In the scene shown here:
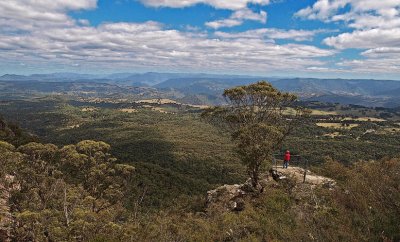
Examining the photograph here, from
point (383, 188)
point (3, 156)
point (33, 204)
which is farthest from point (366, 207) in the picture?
point (3, 156)

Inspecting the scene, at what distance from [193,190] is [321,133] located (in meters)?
118

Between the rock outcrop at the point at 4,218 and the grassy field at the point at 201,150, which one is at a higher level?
the rock outcrop at the point at 4,218

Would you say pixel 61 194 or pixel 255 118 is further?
pixel 255 118

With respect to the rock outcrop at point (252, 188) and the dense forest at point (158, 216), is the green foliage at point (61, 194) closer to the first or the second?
the dense forest at point (158, 216)

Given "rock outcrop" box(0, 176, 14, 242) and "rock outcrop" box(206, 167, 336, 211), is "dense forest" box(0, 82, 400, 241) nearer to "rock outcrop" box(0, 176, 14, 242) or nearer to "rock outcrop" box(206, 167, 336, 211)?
"rock outcrop" box(0, 176, 14, 242)

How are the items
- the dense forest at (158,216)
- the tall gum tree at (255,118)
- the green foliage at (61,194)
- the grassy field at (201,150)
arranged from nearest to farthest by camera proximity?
the dense forest at (158,216)
the green foliage at (61,194)
the tall gum tree at (255,118)
the grassy field at (201,150)

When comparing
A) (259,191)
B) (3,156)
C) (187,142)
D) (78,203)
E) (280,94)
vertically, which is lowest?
(187,142)

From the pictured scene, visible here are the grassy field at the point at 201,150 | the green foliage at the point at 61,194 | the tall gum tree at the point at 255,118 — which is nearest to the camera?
the green foliage at the point at 61,194

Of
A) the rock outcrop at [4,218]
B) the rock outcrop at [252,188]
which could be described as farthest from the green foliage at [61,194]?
the rock outcrop at [252,188]

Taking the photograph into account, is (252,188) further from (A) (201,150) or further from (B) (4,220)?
(A) (201,150)

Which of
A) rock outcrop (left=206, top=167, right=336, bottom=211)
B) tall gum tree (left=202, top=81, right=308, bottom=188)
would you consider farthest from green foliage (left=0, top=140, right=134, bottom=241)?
tall gum tree (left=202, top=81, right=308, bottom=188)

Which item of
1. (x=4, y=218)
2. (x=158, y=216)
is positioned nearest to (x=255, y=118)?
(x=158, y=216)

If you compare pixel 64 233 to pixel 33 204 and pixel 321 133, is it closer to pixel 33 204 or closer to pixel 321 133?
pixel 33 204

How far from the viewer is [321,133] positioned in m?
174
